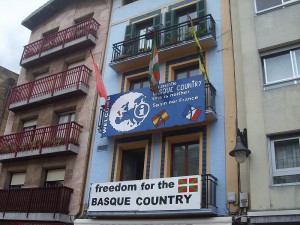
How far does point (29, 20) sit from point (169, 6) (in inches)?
410

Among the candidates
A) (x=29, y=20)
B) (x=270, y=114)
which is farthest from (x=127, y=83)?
(x=29, y=20)

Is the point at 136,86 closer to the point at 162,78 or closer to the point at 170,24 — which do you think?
the point at 162,78

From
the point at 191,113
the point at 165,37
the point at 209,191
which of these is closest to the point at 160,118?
the point at 191,113

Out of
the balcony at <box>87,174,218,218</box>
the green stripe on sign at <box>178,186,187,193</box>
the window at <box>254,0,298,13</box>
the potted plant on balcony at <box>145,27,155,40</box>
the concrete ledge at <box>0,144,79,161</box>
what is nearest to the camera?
the balcony at <box>87,174,218,218</box>

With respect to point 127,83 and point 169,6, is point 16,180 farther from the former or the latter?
point 169,6

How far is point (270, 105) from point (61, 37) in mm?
12835

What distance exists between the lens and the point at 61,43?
64.3 ft

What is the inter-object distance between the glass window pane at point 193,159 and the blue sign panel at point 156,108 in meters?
1.15

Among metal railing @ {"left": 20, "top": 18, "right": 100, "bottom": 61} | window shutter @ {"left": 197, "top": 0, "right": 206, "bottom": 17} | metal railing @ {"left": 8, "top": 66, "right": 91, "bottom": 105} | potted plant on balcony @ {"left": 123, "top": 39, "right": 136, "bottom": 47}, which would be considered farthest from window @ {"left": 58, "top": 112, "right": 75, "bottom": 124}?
window shutter @ {"left": 197, "top": 0, "right": 206, "bottom": 17}

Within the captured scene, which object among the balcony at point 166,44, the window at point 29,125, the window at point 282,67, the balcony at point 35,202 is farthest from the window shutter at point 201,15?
the window at point 29,125

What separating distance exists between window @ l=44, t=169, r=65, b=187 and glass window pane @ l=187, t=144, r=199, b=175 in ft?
20.6

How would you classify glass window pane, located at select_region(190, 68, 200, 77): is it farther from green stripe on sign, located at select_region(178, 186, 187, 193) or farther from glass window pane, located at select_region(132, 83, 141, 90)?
green stripe on sign, located at select_region(178, 186, 187, 193)

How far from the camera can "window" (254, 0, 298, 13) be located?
41.6 feet

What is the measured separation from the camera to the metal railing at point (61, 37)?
18958 mm
